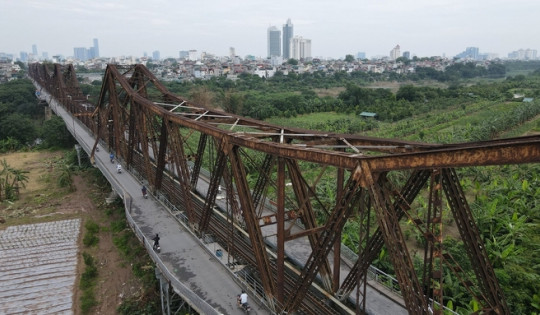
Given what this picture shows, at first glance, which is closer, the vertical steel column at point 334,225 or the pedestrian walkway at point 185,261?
the vertical steel column at point 334,225

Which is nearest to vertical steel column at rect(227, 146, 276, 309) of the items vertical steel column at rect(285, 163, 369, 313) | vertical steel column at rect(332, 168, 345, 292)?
vertical steel column at rect(285, 163, 369, 313)

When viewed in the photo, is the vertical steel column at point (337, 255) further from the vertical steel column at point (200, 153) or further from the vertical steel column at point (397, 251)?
the vertical steel column at point (200, 153)

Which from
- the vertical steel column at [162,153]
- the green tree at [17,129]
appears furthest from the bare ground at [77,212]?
the vertical steel column at [162,153]

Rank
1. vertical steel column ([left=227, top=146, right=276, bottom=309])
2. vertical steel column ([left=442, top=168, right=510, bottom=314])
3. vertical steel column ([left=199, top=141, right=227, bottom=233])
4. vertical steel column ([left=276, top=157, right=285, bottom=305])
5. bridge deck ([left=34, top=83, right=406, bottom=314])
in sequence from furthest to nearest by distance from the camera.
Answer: vertical steel column ([left=199, top=141, right=227, bottom=233]), bridge deck ([left=34, top=83, right=406, bottom=314]), vertical steel column ([left=227, top=146, right=276, bottom=309]), vertical steel column ([left=276, top=157, right=285, bottom=305]), vertical steel column ([left=442, top=168, right=510, bottom=314])

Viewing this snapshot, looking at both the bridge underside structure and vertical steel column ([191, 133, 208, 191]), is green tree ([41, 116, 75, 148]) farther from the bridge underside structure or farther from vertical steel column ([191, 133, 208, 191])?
vertical steel column ([191, 133, 208, 191])

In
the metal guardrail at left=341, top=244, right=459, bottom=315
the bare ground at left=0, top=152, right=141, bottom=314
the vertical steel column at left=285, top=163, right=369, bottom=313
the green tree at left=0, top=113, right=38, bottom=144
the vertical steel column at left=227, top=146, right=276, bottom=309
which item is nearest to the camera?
the vertical steel column at left=285, top=163, right=369, bottom=313

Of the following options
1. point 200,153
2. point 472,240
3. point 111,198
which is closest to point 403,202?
point 472,240

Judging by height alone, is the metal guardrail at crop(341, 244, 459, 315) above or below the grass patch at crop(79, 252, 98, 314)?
above
